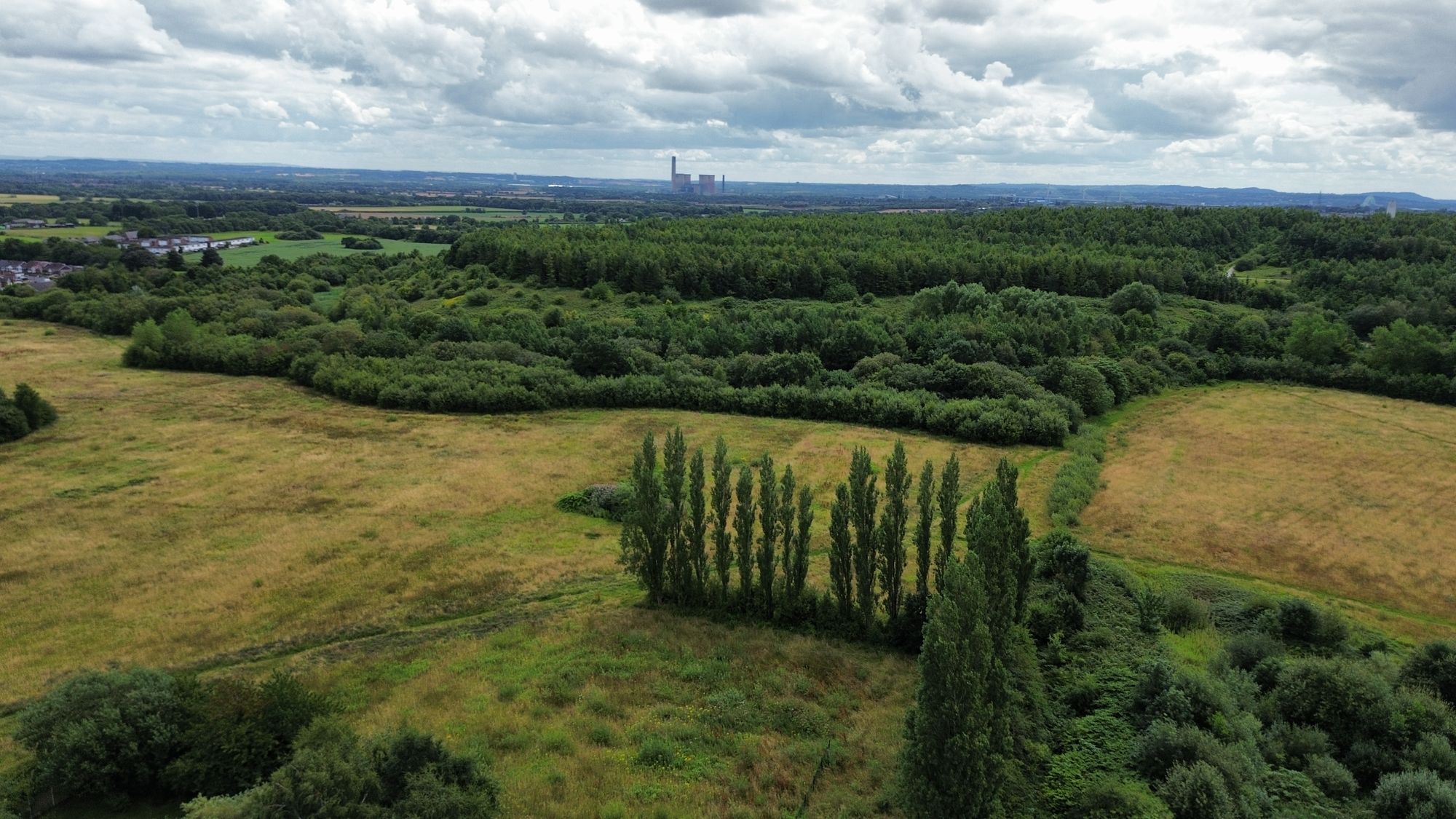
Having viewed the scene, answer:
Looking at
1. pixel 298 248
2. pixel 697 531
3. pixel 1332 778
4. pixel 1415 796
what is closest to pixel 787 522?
pixel 697 531

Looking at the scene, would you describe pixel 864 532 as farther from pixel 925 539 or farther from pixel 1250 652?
pixel 1250 652

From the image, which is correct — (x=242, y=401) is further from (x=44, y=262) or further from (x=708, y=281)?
(x=44, y=262)

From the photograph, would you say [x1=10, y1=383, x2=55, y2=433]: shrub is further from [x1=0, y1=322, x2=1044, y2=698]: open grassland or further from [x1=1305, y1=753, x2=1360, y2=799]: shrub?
[x1=1305, y1=753, x2=1360, y2=799]: shrub

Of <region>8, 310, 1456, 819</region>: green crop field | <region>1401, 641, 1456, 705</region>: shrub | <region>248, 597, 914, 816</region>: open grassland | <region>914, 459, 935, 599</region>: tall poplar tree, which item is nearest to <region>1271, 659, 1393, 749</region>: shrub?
<region>1401, 641, 1456, 705</region>: shrub

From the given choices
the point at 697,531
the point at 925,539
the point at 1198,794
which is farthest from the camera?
the point at 697,531

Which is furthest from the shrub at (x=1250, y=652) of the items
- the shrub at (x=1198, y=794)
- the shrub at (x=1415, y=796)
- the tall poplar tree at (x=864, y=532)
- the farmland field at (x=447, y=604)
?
the tall poplar tree at (x=864, y=532)

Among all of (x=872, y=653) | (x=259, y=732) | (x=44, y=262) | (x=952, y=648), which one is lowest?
(x=872, y=653)

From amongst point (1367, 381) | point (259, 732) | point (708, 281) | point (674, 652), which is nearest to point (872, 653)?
point (674, 652)
